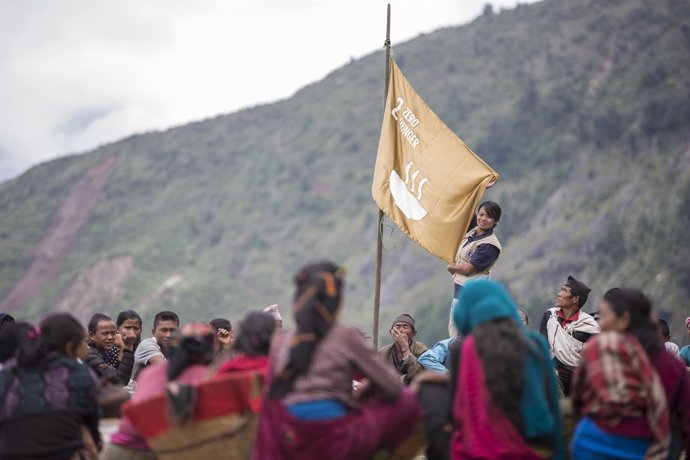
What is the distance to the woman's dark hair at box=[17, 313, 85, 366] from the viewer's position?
21.0 feet

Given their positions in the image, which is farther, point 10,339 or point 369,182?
point 369,182

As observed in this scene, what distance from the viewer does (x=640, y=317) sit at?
6.11m

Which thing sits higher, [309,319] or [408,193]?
[408,193]

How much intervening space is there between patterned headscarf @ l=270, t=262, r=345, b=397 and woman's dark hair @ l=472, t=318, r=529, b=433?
0.80 m

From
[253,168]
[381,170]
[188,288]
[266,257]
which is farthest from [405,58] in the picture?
[381,170]

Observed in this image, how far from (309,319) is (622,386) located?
1.70 m

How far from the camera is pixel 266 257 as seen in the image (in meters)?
110

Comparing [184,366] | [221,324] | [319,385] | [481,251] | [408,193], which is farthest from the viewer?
[408,193]

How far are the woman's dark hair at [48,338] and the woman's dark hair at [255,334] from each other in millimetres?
1066

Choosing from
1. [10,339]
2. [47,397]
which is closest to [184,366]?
[47,397]

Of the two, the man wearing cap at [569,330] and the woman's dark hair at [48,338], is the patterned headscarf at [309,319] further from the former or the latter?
the man wearing cap at [569,330]

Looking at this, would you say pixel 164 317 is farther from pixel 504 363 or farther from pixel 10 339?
pixel 504 363

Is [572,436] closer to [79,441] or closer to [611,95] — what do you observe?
[79,441]

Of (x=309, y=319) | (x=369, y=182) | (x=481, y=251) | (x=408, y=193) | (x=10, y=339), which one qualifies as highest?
(x=369, y=182)
